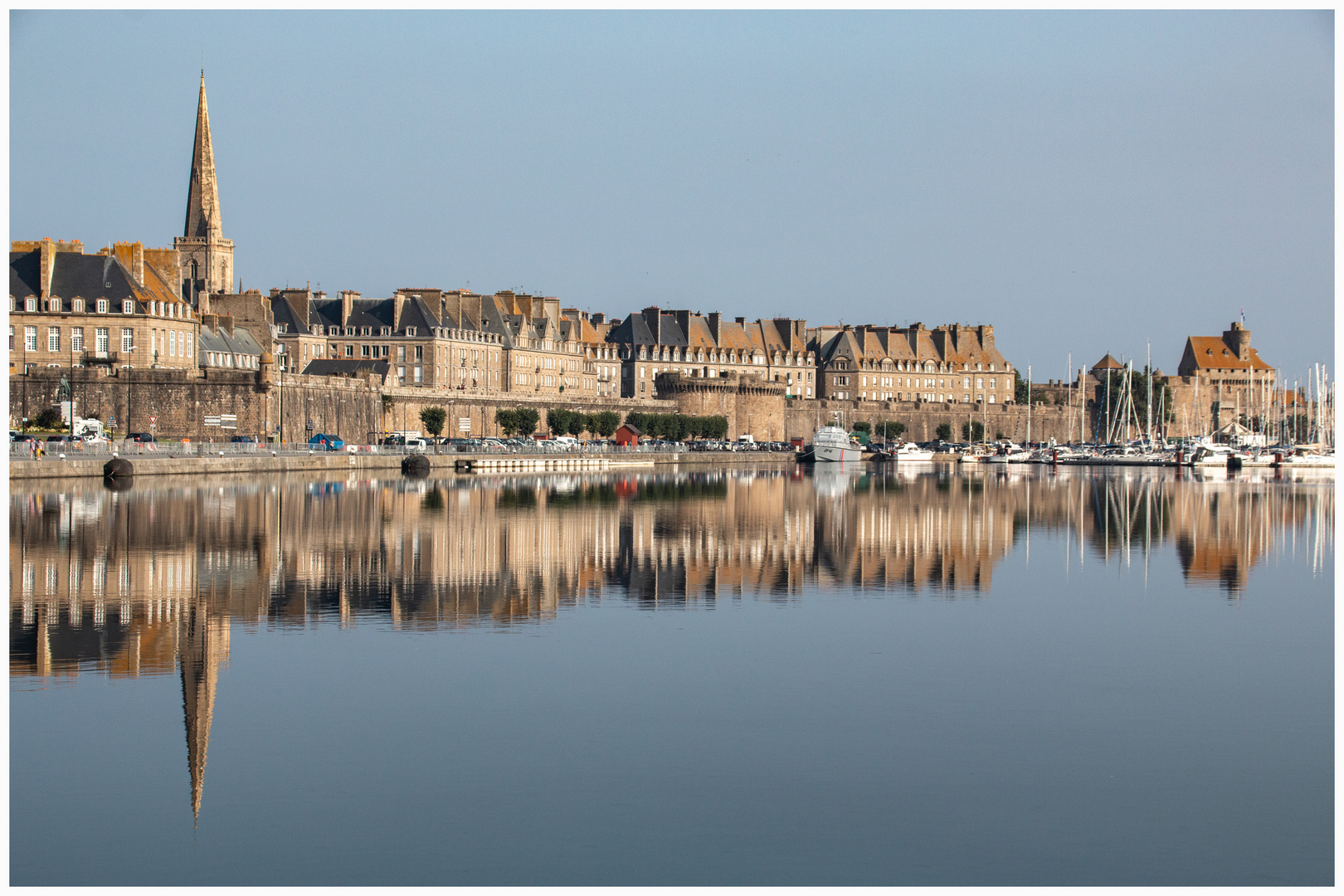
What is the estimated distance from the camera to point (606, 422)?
92188 millimetres

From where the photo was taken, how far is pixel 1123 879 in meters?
9.80

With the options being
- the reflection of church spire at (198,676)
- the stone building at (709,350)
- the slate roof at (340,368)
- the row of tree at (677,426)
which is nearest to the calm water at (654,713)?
the reflection of church spire at (198,676)

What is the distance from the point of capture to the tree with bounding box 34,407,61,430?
5375 cm

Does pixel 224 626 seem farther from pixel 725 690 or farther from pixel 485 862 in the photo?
pixel 485 862

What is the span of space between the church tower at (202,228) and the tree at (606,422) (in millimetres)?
21397

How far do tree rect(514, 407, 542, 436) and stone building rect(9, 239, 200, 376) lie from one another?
83.9ft

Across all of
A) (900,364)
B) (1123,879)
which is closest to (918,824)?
(1123,879)

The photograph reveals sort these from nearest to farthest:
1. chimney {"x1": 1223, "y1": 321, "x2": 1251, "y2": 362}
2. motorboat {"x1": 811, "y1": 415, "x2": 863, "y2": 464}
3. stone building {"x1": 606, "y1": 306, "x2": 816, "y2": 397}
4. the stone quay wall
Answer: motorboat {"x1": 811, "y1": 415, "x2": 863, "y2": 464} → stone building {"x1": 606, "y1": 306, "x2": 816, "y2": 397} → the stone quay wall → chimney {"x1": 1223, "y1": 321, "x2": 1251, "y2": 362}

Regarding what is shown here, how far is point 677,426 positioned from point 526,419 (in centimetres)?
1543

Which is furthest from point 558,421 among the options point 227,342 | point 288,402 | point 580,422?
point 288,402

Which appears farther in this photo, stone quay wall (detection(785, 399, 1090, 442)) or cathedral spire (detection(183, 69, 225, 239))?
stone quay wall (detection(785, 399, 1090, 442))

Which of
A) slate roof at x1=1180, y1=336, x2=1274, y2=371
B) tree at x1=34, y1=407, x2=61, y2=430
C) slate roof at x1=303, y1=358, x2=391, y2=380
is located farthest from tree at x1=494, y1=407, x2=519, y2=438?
slate roof at x1=1180, y1=336, x2=1274, y2=371

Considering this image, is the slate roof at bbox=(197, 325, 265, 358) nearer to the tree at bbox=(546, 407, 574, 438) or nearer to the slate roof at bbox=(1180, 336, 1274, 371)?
the tree at bbox=(546, 407, 574, 438)

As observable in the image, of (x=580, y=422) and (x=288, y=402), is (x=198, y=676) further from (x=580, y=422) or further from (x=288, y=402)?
(x=580, y=422)
